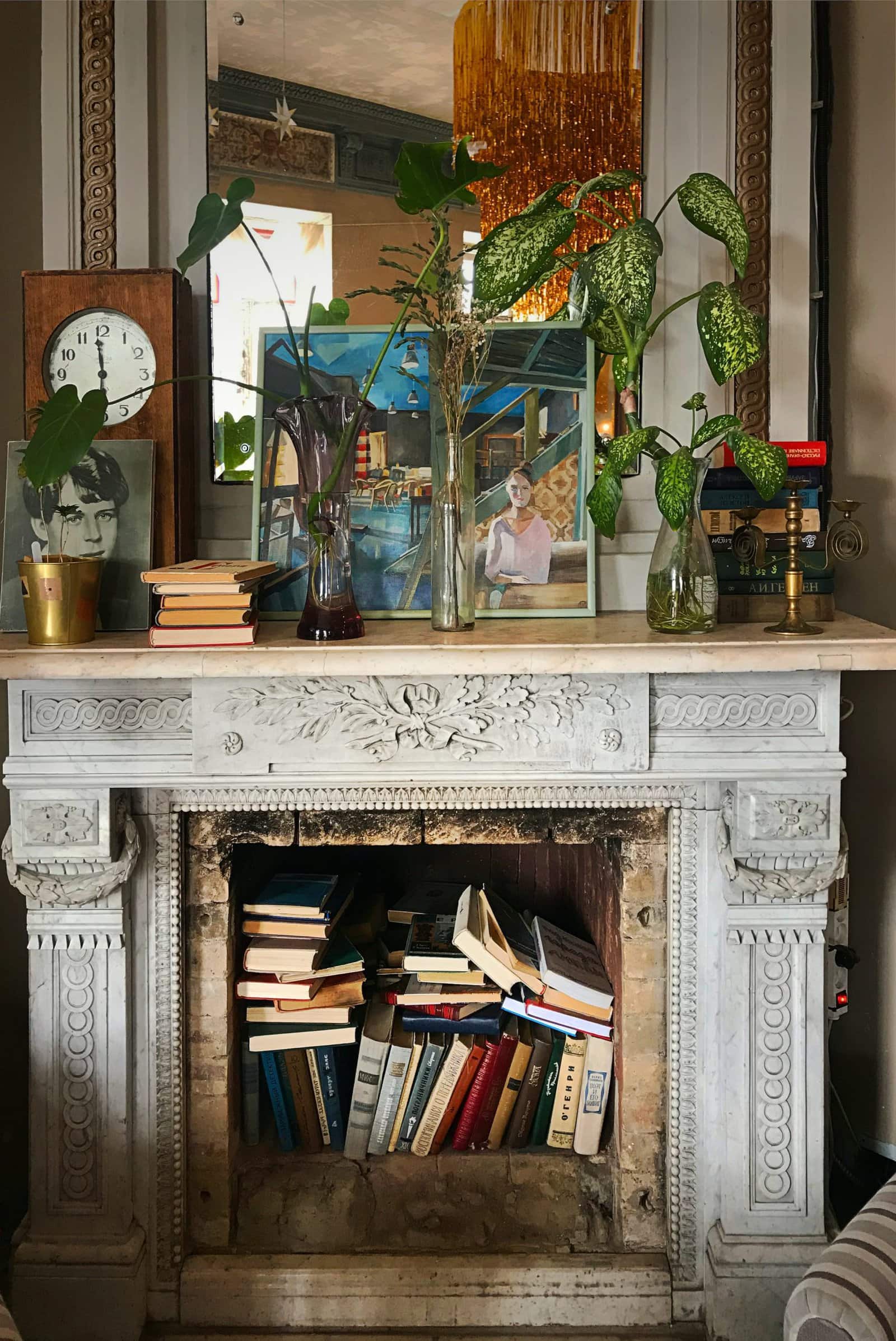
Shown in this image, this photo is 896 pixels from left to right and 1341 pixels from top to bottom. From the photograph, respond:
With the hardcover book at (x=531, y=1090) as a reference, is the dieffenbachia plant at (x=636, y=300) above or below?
above

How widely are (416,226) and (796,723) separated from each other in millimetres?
1073

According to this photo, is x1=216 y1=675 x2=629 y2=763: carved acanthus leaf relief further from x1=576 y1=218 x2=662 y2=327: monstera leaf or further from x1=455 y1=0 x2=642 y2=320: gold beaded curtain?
x1=455 y1=0 x2=642 y2=320: gold beaded curtain

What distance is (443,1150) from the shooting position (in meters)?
2.06

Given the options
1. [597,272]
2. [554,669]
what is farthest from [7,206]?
[554,669]

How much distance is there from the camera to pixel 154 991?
182 cm

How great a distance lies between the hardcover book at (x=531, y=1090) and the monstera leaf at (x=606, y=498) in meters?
0.94

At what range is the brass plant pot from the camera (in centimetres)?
162

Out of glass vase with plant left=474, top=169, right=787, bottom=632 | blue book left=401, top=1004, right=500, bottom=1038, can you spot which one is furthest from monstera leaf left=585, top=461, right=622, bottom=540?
blue book left=401, top=1004, right=500, bottom=1038

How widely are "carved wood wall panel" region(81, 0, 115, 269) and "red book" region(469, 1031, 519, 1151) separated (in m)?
1.56

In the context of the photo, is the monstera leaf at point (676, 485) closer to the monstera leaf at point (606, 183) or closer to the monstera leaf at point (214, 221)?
the monstera leaf at point (606, 183)

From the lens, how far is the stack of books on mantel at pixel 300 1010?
1.95 m

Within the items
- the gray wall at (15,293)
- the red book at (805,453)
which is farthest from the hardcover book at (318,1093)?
the red book at (805,453)

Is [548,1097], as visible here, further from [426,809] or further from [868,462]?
[868,462]

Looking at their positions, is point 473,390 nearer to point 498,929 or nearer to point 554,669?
point 554,669
